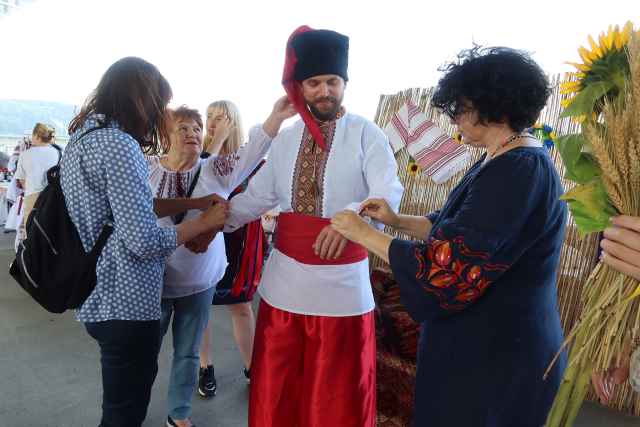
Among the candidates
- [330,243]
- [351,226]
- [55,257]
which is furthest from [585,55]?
[55,257]

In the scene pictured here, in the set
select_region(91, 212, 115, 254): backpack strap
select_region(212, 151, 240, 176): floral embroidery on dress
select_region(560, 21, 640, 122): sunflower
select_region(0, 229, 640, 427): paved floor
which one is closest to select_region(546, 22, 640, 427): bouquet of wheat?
select_region(560, 21, 640, 122): sunflower

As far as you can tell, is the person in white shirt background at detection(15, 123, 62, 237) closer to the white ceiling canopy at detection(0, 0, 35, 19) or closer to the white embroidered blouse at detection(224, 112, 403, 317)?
the white embroidered blouse at detection(224, 112, 403, 317)

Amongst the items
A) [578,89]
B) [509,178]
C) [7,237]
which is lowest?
[7,237]

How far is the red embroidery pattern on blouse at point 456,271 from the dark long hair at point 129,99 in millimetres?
983

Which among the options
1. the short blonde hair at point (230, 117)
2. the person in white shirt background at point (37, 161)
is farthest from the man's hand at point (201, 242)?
the person in white shirt background at point (37, 161)

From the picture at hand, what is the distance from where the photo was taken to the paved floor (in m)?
2.24

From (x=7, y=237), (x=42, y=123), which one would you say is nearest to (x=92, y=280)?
(x=42, y=123)

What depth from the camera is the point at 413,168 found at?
3.72 meters

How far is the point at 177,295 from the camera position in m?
1.88

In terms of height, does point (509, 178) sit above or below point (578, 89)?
below

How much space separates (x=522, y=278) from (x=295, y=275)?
2.57ft

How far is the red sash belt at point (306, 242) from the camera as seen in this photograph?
4.83 ft

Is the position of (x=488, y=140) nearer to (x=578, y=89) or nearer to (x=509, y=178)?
(x=509, y=178)

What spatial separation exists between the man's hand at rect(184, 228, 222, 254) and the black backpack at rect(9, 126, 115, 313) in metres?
0.50
